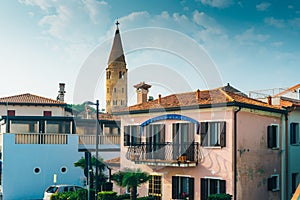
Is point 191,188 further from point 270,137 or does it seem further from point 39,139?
point 39,139

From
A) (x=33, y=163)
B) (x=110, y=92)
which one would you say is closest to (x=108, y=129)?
(x=33, y=163)

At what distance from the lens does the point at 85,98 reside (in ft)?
85.9

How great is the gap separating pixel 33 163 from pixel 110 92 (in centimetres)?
4322

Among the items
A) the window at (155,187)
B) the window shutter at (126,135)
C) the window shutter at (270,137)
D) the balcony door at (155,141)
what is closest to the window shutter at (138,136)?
the balcony door at (155,141)

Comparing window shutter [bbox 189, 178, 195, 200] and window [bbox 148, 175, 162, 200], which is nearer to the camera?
window shutter [bbox 189, 178, 195, 200]

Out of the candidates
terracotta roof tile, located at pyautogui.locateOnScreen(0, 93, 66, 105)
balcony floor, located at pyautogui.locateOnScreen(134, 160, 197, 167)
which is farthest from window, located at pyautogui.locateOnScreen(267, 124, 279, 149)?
terracotta roof tile, located at pyautogui.locateOnScreen(0, 93, 66, 105)

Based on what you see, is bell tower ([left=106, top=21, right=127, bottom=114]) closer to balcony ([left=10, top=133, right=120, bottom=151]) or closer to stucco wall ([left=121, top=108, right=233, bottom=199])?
balcony ([left=10, top=133, right=120, bottom=151])

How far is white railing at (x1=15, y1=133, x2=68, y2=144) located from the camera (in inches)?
1187

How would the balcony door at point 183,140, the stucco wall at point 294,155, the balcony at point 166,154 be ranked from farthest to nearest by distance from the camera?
the stucco wall at point 294,155 < the balcony door at point 183,140 < the balcony at point 166,154

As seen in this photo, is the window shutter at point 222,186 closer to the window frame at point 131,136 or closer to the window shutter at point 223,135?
the window shutter at point 223,135

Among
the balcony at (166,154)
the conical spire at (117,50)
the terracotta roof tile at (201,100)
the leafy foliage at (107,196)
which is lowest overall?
the leafy foliage at (107,196)

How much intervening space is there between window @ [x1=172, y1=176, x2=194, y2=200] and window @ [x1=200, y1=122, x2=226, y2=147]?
7.49ft

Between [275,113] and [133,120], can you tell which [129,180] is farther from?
[275,113]

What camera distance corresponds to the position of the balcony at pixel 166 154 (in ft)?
73.2
